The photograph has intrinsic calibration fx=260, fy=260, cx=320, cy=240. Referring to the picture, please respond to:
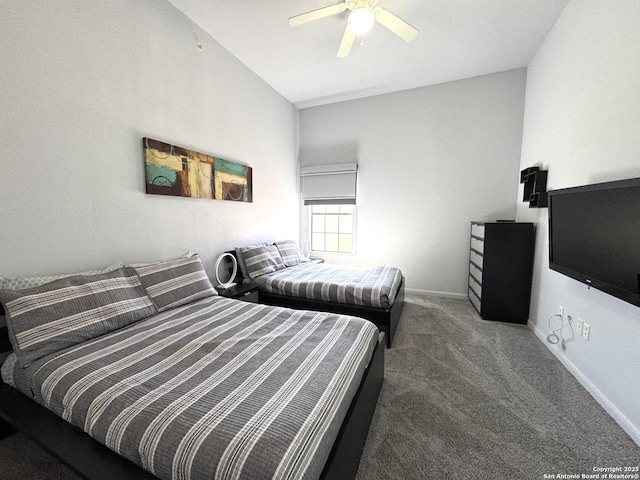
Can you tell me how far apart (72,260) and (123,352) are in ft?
2.97

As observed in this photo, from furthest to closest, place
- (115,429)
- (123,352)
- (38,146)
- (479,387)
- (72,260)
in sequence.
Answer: (479,387) < (72,260) < (38,146) < (123,352) < (115,429)

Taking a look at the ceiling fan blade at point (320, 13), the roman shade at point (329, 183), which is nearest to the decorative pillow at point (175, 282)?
the ceiling fan blade at point (320, 13)

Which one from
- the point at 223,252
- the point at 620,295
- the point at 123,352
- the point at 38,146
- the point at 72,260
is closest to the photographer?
the point at 123,352

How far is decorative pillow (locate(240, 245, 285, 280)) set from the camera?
9.76ft

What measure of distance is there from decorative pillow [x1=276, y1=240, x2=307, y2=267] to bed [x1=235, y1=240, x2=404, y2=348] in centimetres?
8

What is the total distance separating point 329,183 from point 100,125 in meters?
3.04

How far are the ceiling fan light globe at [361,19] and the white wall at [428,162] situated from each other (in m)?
2.03

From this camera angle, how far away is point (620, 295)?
4.64 feet

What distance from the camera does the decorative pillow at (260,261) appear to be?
9.76 feet

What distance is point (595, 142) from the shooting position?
6.05ft

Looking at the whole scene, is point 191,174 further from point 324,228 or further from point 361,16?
point 324,228

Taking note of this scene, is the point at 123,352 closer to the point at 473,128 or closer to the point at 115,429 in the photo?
the point at 115,429

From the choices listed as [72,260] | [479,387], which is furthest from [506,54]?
[72,260]

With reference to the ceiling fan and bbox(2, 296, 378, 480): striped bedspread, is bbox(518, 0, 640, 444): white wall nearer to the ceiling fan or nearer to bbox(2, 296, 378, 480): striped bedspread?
the ceiling fan
